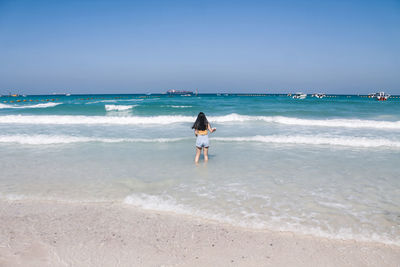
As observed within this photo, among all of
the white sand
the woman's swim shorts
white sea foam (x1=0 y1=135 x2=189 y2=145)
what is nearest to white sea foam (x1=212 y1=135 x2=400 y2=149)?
white sea foam (x1=0 y1=135 x2=189 y2=145)

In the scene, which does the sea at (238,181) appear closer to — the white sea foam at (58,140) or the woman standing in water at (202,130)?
the white sea foam at (58,140)

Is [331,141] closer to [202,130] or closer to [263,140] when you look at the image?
[263,140]

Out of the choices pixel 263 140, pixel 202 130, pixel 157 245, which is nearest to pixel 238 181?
pixel 202 130

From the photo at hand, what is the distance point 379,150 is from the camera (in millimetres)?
9742

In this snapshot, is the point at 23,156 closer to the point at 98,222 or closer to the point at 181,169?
the point at 181,169

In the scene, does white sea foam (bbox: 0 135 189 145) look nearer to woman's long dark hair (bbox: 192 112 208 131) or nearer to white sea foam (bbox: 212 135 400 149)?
white sea foam (bbox: 212 135 400 149)

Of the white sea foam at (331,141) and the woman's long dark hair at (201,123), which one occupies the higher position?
the woman's long dark hair at (201,123)

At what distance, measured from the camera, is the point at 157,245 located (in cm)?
354

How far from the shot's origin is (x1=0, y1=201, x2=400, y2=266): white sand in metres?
3.21

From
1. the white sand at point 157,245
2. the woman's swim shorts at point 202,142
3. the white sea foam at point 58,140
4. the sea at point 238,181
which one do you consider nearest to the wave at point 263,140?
the white sea foam at point 58,140

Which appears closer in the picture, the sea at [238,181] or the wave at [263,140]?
the sea at [238,181]

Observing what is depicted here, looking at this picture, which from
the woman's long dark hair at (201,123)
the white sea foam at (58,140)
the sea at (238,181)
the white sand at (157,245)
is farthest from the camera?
the white sea foam at (58,140)

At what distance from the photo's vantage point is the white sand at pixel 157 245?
3.21 metres

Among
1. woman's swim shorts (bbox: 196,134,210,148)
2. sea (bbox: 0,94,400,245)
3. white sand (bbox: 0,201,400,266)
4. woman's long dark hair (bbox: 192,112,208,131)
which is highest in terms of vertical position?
woman's long dark hair (bbox: 192,112,208,131)
